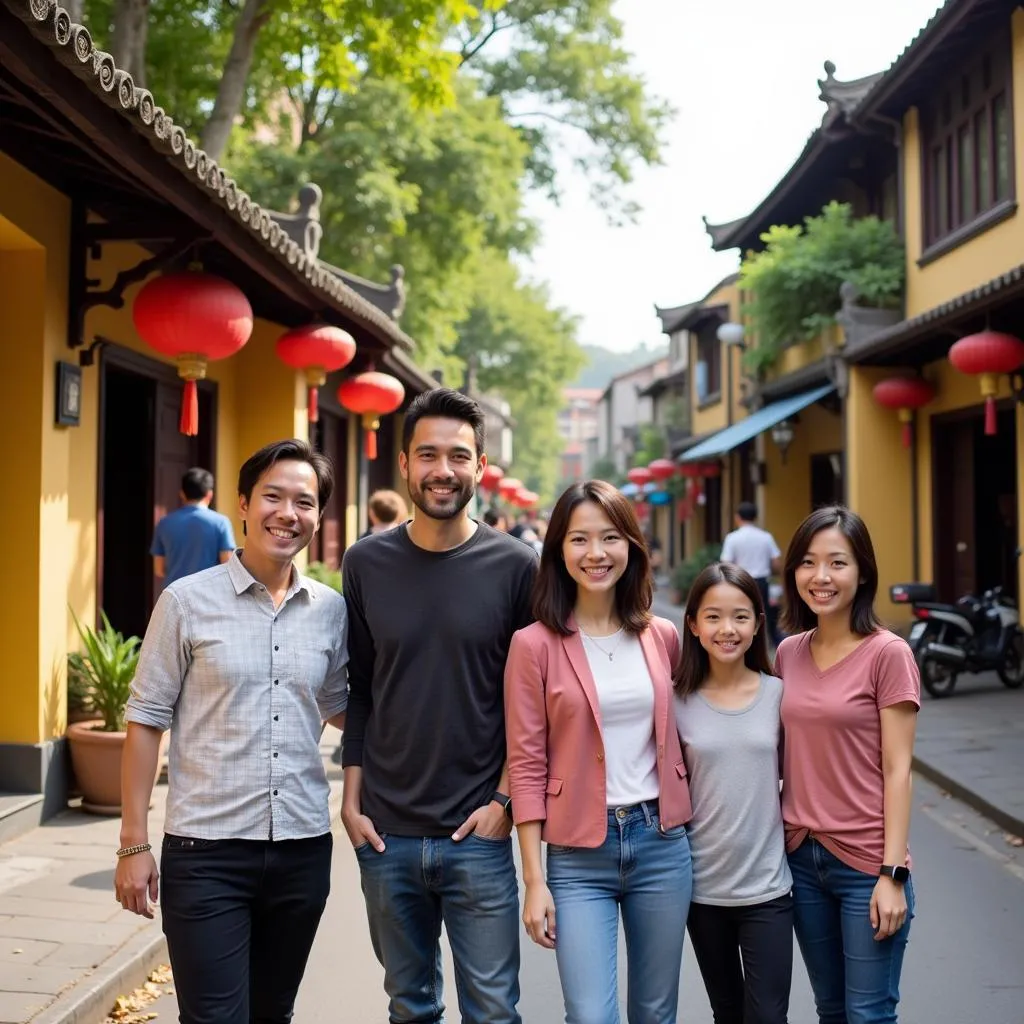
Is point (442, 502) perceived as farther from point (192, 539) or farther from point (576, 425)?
point (576, 425)

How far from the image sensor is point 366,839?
299 centimetres

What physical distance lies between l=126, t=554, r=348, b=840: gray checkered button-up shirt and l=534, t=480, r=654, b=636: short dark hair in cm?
61

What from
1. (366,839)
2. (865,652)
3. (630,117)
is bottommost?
(366,839)

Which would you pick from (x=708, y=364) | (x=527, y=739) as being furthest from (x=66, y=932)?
(x=708, y=364)

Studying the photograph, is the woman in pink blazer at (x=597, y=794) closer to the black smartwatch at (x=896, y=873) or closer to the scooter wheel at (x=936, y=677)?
the black smartwatch at (x=896, y=873)

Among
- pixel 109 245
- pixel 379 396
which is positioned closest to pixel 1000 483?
pixel 379 396

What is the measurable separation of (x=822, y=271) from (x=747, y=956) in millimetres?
13452

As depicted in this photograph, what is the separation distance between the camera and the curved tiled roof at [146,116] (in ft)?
12.4

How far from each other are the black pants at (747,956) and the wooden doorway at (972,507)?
36.5 ft

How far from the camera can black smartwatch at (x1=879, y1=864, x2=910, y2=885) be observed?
2873mm

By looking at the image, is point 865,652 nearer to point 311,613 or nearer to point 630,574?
point 630,574

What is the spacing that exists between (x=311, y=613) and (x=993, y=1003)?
2873mm

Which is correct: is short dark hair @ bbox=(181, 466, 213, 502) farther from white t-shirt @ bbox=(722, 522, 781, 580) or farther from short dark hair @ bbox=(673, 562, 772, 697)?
white t-shirt @ bbox=(722, 522, 781, 580)

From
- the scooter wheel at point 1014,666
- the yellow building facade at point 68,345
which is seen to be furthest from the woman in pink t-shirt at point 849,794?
the scooter wheel at point 1014,666
